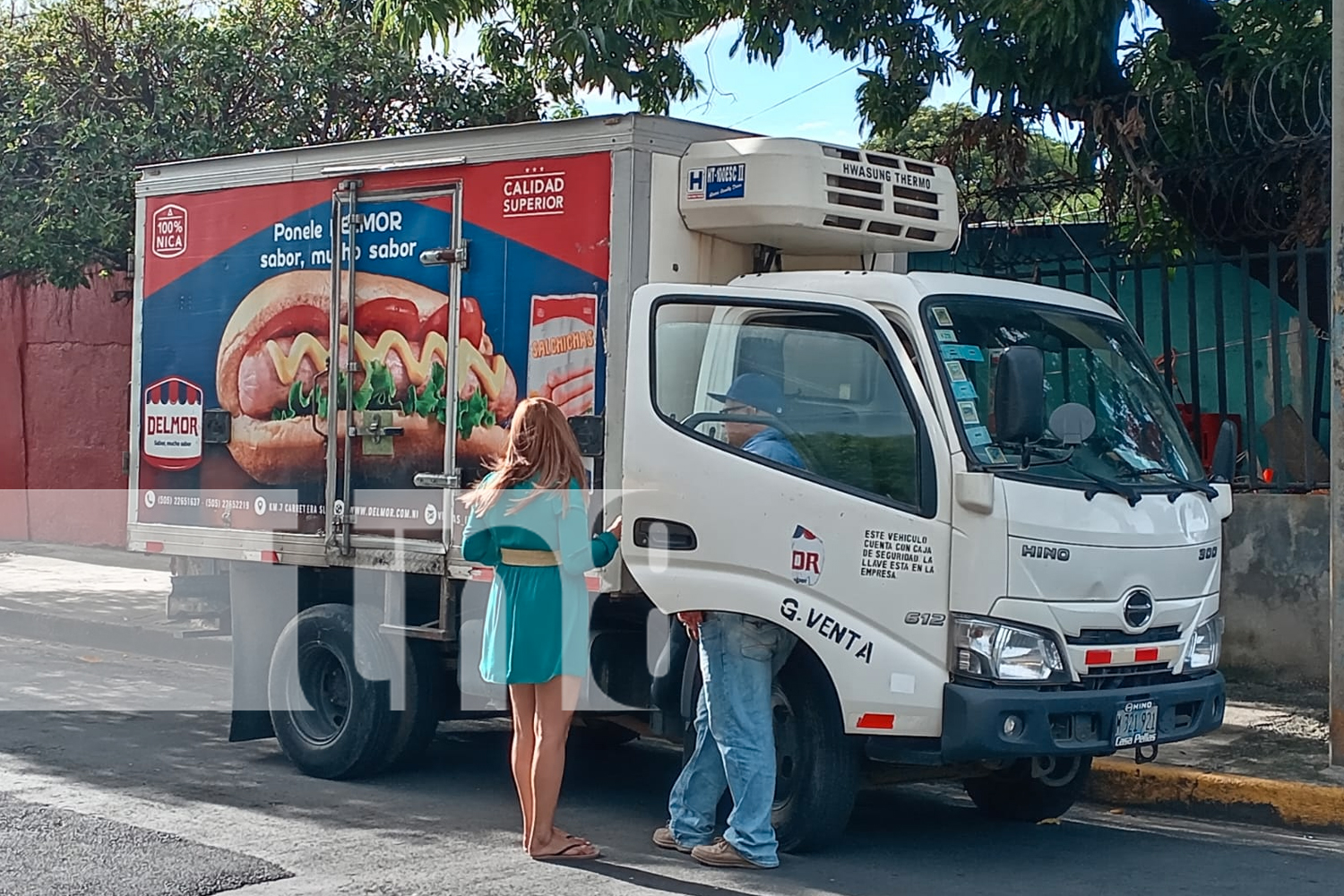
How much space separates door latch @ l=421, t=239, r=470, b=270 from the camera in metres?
7.03

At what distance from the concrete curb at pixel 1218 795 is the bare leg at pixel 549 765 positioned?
2.84 meters

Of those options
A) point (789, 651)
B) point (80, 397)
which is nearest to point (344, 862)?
point (789, 651)

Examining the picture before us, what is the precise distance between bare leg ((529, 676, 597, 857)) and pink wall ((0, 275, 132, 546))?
1195cm

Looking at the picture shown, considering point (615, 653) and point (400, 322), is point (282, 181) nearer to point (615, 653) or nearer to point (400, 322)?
point (400, 322)

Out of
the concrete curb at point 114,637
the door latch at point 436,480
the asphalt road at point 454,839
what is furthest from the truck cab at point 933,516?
the concrete curb at point 114,637

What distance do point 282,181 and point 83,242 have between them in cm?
530

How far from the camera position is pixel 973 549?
565cm

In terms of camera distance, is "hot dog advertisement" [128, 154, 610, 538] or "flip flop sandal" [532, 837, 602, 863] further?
"hot dog advertisement" [128, 154, 610, 538]

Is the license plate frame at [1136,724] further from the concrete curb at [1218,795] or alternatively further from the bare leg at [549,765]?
the bare leg at [549,765]

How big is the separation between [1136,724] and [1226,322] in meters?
5.92

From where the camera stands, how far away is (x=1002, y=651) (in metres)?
5.68

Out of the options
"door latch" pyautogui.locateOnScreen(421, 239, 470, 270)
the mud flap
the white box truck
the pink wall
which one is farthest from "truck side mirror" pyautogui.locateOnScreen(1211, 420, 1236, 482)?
the pink wall

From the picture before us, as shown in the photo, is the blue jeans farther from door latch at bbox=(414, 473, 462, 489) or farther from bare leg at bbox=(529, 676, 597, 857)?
door latch at bbox=(414, 473, 462, 489)

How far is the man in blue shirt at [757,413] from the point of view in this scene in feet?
19.5
